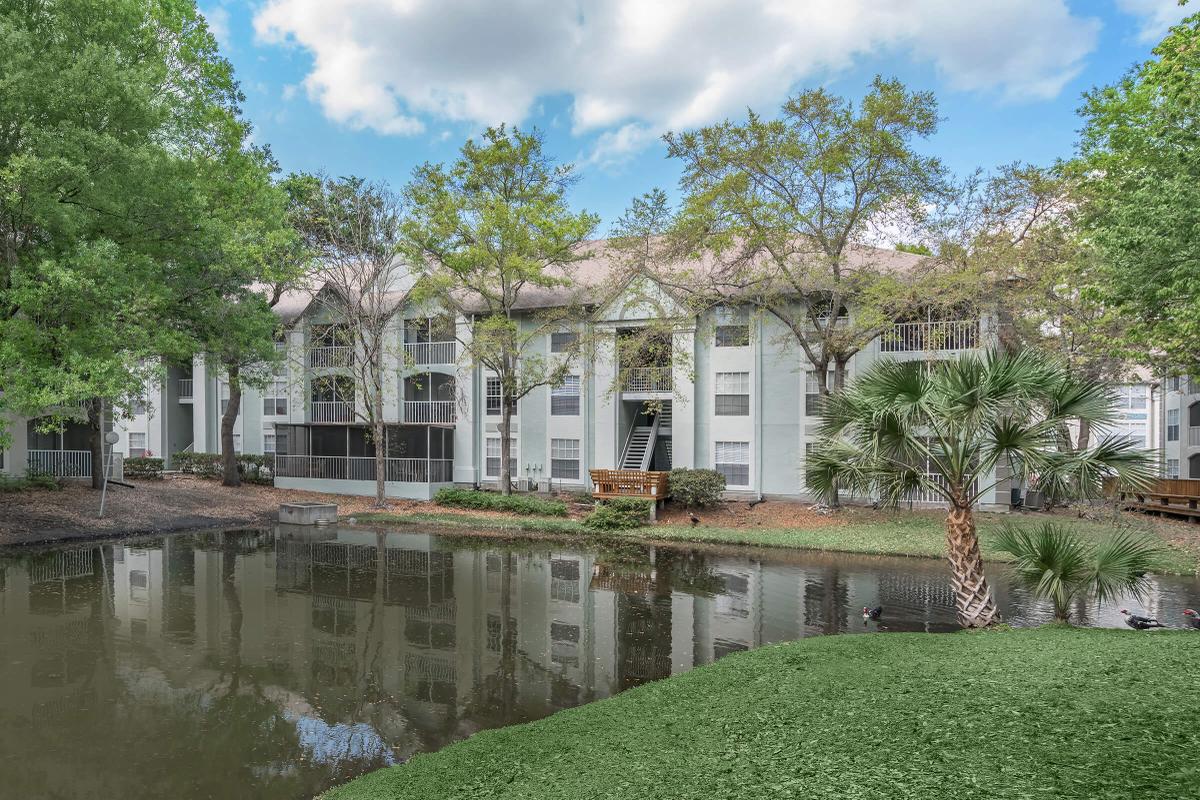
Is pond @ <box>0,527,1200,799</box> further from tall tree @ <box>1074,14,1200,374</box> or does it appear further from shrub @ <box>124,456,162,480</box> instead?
shrub @ <box>124,456,162,480</box>

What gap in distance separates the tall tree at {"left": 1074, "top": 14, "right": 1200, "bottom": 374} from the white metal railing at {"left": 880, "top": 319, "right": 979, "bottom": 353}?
5.20 metres

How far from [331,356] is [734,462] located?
1720cm

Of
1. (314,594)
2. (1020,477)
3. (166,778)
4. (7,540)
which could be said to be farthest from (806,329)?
(7,540)

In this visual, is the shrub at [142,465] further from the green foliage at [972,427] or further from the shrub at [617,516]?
the green foliage at [972,427]

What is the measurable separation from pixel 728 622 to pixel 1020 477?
482 centimetres

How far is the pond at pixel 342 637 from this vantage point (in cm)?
638

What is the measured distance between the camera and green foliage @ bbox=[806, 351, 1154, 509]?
8.47m

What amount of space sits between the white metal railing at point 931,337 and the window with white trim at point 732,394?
16.9 feet

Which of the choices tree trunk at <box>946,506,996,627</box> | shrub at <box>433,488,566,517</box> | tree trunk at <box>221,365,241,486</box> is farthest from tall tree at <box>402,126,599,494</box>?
tree trunk at <box>946,506,996,627</box>

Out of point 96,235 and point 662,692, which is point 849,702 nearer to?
point 662,692

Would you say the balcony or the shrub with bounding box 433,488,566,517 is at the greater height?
the balcony

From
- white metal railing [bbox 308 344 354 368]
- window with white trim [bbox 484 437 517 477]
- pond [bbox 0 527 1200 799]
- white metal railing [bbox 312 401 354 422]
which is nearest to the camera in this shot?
pond [bbox 0 527 1200 799]

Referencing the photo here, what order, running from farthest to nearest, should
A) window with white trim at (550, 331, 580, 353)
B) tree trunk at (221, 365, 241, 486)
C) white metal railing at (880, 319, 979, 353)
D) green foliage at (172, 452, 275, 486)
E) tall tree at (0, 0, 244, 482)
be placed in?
1. green foliage at (172, 452, 275, 486)
2. tree trunk at (221, 365, 241, 486)
3. window with white trim at (550, 331, 580, 353)
4. white metal railing at (880, 319, 979, 353)
5. tall tree at (0, 0, 244, 482)

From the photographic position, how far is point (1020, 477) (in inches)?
366
